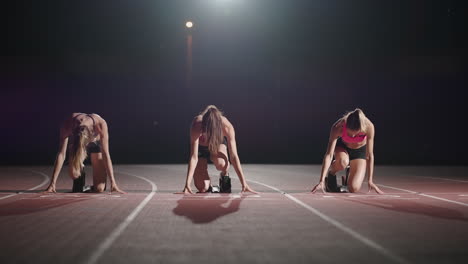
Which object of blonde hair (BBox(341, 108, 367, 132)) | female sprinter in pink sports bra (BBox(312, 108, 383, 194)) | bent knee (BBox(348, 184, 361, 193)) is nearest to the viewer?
blonde hair (BBox(341, 108, 367, 132))

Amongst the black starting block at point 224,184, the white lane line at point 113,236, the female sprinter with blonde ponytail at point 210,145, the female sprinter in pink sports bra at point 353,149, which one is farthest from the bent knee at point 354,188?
the white lane line at point 113,236

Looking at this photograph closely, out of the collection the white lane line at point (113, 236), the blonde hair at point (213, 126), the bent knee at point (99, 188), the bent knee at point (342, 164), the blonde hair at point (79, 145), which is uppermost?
the blonde hair at point (213, 126)

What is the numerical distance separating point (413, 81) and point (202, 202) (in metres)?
20.0

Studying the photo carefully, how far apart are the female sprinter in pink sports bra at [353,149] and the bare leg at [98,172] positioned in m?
4.37

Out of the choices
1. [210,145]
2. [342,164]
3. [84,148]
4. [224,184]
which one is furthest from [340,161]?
[84,148]

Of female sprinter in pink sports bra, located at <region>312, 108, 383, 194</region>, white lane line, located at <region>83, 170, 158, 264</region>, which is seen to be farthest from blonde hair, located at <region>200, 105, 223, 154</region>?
female sprinter in pink sports bra, located at <region>312, 108, 383, 194</region>

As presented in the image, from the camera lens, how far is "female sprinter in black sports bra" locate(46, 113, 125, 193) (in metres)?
9.06

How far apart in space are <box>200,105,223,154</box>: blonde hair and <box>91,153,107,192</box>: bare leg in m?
2.30

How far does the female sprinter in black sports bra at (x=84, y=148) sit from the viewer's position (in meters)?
9.06

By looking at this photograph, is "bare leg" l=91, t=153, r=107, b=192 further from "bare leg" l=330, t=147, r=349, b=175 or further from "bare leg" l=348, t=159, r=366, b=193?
"bare leg" l=348, t=159, r=366, b=193

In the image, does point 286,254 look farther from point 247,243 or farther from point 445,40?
point 445,40

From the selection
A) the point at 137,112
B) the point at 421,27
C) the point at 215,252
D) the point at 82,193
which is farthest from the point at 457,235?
the point at 137,112

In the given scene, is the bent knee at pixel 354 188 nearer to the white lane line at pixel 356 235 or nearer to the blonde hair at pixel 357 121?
the blonde hair at pixel 357 121

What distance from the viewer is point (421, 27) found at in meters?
Answer: 22.4
